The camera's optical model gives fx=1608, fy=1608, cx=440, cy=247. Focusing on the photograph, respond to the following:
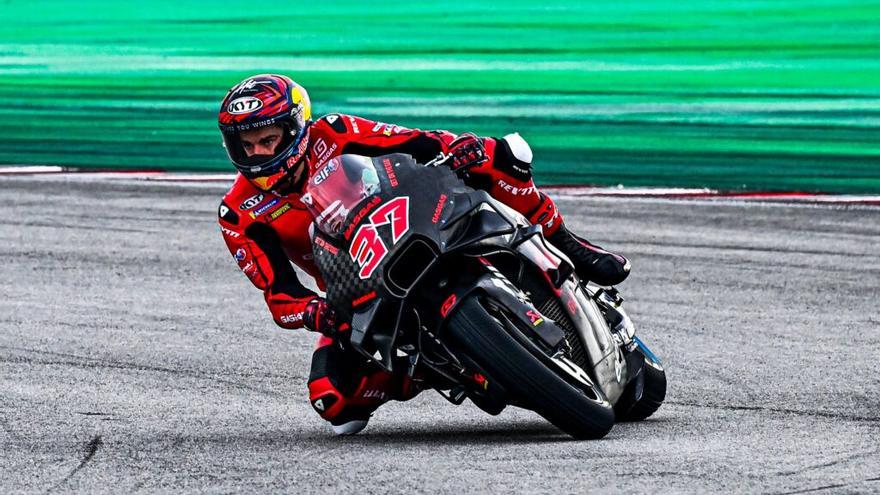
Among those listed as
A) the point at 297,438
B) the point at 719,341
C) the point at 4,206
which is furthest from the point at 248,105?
the point at 4,206

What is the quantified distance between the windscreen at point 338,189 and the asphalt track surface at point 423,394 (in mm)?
792

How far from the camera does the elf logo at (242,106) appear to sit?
581 cm

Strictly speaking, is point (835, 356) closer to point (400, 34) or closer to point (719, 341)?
point (719, 341)

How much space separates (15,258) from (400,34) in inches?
339

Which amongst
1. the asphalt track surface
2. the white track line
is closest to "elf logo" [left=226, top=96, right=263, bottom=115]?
the asphalt track surface

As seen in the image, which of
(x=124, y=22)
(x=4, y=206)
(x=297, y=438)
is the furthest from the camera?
(x=124, y=22)

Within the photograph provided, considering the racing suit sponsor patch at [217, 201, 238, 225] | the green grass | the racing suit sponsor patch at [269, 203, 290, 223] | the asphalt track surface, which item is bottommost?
the green grass

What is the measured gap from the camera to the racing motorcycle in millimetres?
5090

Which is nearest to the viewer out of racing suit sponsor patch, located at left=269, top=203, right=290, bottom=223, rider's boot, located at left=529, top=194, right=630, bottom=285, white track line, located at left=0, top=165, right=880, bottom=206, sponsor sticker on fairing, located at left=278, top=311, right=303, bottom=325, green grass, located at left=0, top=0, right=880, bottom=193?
sponsor sticker on fairing, located at left=278, top=311, right=303, bottom=325

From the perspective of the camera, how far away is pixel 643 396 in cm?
597

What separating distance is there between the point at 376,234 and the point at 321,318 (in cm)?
51

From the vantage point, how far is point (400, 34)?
61.5 feet

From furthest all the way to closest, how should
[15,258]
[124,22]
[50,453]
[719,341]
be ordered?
[124,22], [15,258], [719,341], [50,453]

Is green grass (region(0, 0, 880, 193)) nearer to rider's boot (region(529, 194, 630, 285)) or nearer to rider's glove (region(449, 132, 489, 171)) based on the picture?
rider's boot (region(529, 194, 630, 285))
